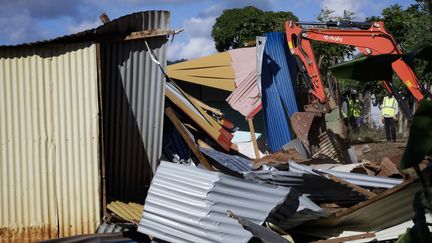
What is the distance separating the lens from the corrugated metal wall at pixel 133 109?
7.81 m

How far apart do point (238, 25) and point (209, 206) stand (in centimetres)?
3395

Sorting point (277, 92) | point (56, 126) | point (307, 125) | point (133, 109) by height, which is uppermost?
point (277, 92)

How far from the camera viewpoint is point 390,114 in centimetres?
1733

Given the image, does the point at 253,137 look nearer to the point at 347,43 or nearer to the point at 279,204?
the point at 347,43

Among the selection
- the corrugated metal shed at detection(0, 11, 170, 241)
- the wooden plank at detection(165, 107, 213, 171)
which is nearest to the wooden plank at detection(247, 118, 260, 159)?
the wooden plank at detection(165, 107, 213, 171)

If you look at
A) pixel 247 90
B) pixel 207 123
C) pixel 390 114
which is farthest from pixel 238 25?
pixel 207 123

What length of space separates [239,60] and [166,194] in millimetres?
6505

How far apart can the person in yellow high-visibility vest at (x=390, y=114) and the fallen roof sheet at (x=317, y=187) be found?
→ 1097 centimetres

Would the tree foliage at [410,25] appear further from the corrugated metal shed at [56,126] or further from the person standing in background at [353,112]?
the corrugated metal shed at [56,126]

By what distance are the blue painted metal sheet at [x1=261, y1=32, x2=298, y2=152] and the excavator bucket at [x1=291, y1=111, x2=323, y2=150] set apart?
0.41 metres

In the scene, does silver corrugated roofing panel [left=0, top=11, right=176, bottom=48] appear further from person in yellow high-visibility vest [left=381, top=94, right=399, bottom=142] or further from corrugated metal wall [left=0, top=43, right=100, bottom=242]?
person in yellow high-visibility vest [left=381, top=94, right=399, bottom=142]

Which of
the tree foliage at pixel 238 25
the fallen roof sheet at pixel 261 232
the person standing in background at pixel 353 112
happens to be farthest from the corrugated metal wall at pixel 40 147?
the tree foliage at pixel 238 25

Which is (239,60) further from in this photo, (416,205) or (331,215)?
(416,205)

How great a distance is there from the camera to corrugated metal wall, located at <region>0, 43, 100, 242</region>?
7.49m
